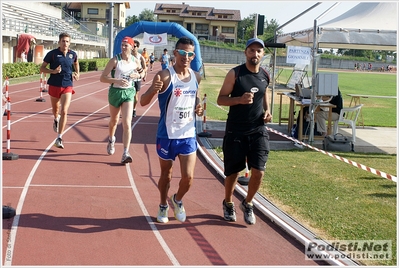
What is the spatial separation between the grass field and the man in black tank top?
994 millimetres

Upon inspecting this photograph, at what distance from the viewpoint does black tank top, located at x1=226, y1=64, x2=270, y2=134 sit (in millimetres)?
6008

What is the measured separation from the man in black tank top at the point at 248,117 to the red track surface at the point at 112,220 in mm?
707

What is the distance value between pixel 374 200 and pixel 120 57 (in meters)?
4.92

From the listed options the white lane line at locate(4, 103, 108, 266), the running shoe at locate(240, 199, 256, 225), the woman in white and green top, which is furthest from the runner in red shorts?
the running shoe at locate(240, 199, 256, 225)

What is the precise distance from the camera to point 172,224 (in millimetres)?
6195

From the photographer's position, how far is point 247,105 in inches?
239

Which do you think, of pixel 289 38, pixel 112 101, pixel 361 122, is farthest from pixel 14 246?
pixel 361 122

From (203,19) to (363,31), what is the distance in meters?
85.2

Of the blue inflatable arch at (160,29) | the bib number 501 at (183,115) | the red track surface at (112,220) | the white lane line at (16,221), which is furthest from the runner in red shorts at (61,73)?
the blue inflatable arch at (160,29)

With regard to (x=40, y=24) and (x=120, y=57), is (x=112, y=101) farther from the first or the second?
(x=40, y=24)

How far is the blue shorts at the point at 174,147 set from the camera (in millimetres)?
6000

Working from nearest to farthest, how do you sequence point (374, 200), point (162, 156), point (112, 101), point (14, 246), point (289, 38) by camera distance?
point (14, 246), point (162, 156), point (374, 200), point (112, 101), point (289, 38)

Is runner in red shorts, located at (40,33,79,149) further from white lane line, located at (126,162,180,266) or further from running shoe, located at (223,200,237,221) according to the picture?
running shoe, located at (223,200,237,221)

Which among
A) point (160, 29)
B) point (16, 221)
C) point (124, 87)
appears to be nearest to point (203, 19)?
point (160, 29)
